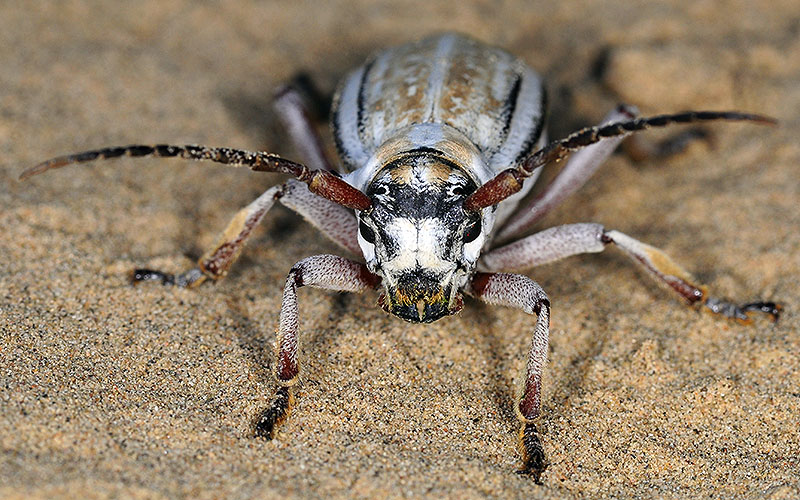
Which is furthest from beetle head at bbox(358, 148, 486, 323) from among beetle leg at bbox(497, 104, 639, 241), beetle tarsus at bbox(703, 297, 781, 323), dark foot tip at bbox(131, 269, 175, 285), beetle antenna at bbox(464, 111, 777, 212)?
beetle tarsus at bbox(703, 297, 781, 323)

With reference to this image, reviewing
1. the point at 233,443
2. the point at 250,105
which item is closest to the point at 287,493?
the point at 233,443

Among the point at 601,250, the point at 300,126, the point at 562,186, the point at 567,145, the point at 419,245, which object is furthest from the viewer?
the point at 300,126

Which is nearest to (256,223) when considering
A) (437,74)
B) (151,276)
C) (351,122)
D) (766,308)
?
(151,276)

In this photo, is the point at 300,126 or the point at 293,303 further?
the point at 300,126

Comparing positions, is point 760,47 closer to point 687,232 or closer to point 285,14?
point 687,232

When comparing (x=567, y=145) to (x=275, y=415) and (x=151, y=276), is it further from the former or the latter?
(x=151, y=276)

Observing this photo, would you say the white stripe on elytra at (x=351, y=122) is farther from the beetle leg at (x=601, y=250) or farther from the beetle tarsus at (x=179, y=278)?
the beetle tarsus at (x=179, y=278)

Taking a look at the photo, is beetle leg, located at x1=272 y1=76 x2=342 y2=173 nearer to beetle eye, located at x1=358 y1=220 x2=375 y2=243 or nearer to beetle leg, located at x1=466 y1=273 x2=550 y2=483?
beetle eye, located at x1=358 y1=220 x2=375 y2=243
